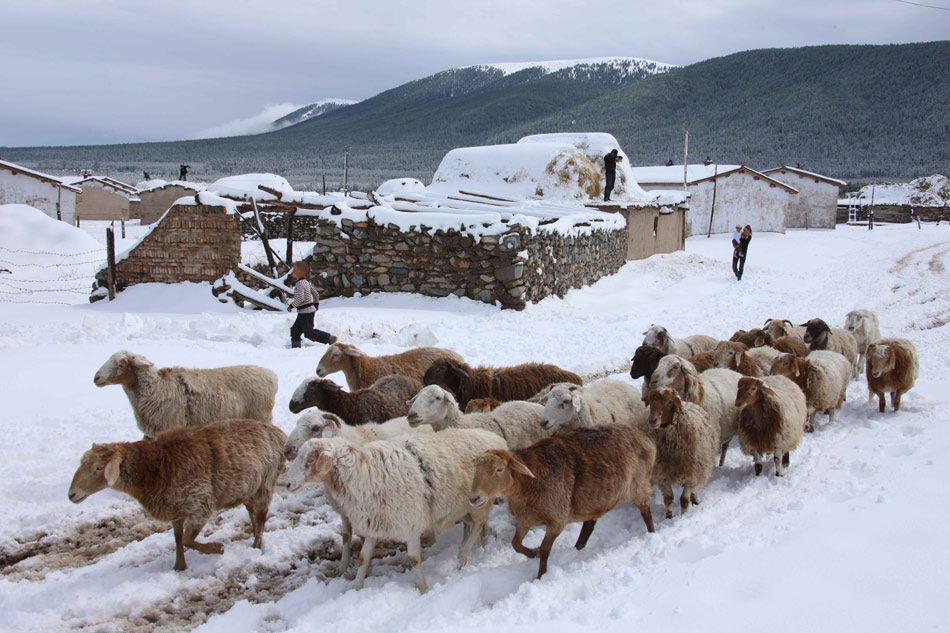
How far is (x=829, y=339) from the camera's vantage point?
933 cm

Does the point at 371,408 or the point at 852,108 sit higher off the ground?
the point at 852,108

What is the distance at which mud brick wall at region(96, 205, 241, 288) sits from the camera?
1545cm

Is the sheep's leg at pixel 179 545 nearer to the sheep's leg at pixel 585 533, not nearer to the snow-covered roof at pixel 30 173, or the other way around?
the sheep's leg at pixel 585 533

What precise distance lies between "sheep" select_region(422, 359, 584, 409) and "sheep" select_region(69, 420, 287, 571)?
2.65 meters

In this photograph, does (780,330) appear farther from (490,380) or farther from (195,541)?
(195,541)

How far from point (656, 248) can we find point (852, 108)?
141112 mm

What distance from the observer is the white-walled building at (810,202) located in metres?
50.2

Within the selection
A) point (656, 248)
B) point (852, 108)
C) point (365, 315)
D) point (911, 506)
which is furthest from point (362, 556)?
point (852, 108)

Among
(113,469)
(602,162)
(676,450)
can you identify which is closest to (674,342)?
(676,450)

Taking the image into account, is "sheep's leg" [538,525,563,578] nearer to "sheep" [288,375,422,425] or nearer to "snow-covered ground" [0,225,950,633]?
"snow-covered ground" [0,225,950,633]

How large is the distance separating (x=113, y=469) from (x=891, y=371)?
821cm

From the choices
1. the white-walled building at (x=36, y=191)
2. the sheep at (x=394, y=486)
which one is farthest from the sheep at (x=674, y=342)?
the white-walled building at (x=36, y=191)

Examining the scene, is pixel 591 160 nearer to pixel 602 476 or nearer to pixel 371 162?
pixel 602 476

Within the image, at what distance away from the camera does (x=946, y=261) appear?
24.2m
